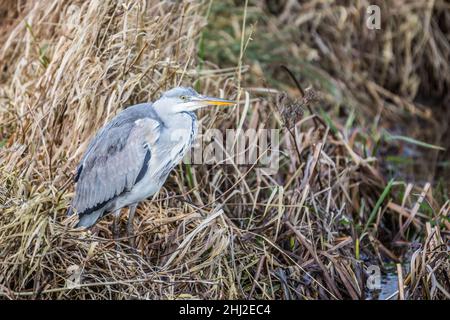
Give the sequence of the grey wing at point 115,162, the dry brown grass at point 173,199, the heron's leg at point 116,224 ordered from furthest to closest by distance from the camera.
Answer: the heron's leg at point 116,224, the grey wing at point 115,162, the dry brown grass at point 173,199

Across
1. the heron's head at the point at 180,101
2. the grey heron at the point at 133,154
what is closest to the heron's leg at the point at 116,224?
the grey heron at the point at 133,154

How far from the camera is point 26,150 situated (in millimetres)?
4738

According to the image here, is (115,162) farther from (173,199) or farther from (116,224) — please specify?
(173,199)

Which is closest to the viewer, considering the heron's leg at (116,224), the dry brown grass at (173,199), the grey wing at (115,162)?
the dry brown grass at (173,199)

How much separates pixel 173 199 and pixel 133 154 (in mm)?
578

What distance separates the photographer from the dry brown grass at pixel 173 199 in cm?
398

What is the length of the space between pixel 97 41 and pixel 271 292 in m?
1.87

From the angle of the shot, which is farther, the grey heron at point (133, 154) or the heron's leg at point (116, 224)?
the heron's leg at point (116, 224)

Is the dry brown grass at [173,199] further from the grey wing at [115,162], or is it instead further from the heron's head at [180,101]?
the heron's head at [180,101]

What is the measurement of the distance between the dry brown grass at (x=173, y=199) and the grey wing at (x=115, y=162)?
11cm

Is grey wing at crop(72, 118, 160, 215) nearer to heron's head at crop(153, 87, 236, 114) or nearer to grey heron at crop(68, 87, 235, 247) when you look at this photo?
grey heron at crop(68, 87, 235, 247)

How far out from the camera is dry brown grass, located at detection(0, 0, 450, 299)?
3.98m

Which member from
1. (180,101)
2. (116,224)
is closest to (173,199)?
(116,224)
